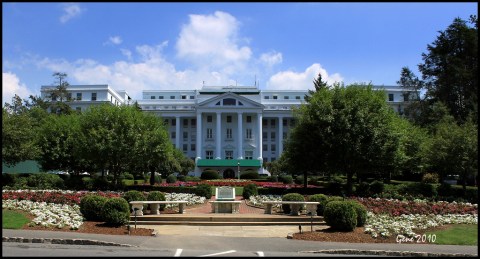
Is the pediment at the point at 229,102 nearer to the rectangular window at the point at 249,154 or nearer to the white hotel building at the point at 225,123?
the white hotel building at the point at 225,123

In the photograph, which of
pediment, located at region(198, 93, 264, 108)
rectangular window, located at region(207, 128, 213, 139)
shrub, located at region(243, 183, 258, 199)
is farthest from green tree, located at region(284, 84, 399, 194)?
rectangular window, located at region(207, 128, 213, 139)

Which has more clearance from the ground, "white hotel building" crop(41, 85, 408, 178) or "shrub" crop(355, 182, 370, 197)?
"white hotel building" crop(41, 85, 408, 178)

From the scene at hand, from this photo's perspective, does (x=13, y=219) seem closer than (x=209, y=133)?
Yes

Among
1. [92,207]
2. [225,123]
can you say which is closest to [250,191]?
[92,207]

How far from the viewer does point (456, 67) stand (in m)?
46.6

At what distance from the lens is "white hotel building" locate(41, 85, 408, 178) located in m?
92.6

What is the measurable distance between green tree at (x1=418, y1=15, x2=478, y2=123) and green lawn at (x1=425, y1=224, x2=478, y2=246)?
29819mm

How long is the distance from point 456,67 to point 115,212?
41277 millimetres

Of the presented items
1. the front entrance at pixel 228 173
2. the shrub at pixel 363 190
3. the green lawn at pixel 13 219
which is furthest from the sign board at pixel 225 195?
the front entrance at pixel 228 173

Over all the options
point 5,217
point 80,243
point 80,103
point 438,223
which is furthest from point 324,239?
point 80,103

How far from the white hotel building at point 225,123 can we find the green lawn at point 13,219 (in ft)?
232

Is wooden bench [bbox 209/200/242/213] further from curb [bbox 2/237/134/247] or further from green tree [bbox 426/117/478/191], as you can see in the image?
green tree [bbox 426/117/478/191]

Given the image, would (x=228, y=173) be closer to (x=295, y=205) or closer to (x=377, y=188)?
(x=377, y=188)

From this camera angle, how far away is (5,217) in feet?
54.6
